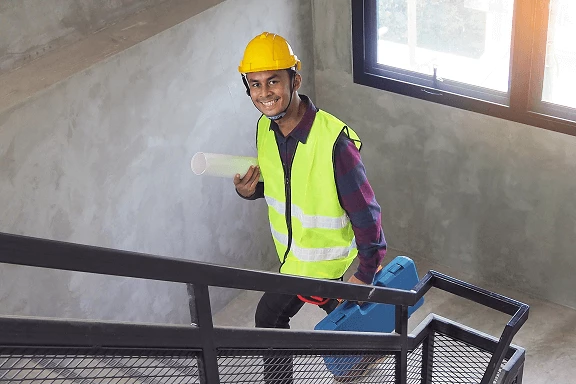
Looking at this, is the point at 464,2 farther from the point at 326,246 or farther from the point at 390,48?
the point at 326,246

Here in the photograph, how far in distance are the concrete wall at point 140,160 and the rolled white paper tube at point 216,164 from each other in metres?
0.73

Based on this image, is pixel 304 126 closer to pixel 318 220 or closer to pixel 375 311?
pixel 318 220

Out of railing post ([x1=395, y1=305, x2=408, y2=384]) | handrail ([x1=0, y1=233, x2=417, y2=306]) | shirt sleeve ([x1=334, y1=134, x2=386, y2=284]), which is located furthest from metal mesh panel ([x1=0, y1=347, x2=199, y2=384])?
shirt sleeve ([x1=334, y1=134, x2=386, y2=284])

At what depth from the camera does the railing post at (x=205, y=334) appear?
4.95ft

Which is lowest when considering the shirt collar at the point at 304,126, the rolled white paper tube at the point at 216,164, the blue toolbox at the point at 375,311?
the blue toolbox at the point at 375,311

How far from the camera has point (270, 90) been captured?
10.2ft

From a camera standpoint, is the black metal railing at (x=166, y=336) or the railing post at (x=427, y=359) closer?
the black metal railing at (x=166, y=336)

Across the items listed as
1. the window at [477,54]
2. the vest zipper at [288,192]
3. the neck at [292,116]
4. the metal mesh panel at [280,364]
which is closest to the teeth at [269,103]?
the neck at [292,116]

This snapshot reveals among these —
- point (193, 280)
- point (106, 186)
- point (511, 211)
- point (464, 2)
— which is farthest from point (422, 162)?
point (193, 280)

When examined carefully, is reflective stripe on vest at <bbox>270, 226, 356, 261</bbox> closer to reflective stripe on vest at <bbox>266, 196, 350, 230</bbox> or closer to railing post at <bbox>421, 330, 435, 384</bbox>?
reflective stripe on vest at <bbox>266, 196, 350, 230</bbox>

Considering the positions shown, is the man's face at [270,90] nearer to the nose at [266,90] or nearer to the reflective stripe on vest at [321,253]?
the nose at [266,90]

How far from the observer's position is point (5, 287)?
11.8 feet

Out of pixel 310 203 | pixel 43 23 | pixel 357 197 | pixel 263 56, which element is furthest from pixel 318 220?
pixel 43 23

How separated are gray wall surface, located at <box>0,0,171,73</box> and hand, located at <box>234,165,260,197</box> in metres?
1.16
